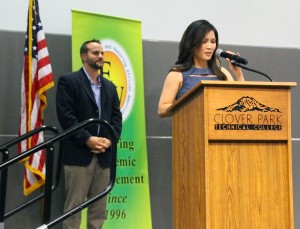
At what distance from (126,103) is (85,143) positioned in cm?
91

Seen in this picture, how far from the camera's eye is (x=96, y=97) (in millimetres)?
4270

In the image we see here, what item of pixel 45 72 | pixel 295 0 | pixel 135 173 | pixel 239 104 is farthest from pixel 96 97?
pixel 295 0

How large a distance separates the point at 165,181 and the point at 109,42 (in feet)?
4.47

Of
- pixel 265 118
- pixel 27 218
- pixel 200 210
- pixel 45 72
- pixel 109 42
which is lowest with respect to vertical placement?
pixel 27 218

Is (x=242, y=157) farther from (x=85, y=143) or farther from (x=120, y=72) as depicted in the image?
(x=120, y=72)

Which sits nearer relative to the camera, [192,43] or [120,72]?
[192,43]

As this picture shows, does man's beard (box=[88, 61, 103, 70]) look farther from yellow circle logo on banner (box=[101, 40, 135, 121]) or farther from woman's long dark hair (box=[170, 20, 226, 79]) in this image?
woman's long dark hair (box=[170, 20, 226, 79])

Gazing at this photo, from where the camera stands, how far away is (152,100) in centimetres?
519

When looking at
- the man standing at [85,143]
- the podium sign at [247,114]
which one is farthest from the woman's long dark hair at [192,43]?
the podium sign at [247,114]

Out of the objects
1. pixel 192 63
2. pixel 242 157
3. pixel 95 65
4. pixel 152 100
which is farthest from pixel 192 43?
pixel 152 100

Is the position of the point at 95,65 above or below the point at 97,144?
above

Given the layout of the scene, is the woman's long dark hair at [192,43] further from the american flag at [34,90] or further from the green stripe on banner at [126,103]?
the american flag at [34,90]

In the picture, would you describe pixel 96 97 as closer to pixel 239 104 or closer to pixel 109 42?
pixel 109 42

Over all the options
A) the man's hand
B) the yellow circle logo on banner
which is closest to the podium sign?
the man's hand
